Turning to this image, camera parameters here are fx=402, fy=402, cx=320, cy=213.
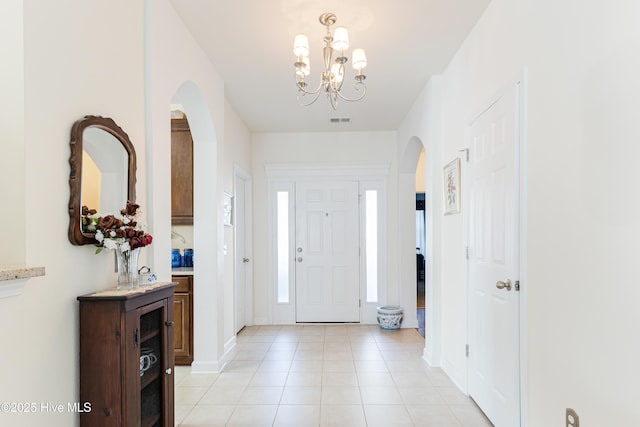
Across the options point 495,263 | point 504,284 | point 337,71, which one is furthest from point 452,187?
point 337,71

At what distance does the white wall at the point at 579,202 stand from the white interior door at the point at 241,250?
12.0ft

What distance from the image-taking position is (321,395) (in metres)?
3.19

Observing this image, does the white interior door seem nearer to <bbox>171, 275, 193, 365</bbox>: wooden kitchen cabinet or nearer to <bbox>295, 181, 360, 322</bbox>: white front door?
<bbox>295, 181, 360, 322</bbox>: white front door

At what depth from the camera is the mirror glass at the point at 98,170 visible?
1670 mm

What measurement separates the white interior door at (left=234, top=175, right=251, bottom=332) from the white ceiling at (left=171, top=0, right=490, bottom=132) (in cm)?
126

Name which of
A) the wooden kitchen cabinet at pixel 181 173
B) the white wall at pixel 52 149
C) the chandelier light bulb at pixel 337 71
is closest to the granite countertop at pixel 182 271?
the wooden kitchen cabinet at pixel 181 173

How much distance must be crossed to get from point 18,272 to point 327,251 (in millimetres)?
4794

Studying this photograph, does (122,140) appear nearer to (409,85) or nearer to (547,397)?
(547,397)

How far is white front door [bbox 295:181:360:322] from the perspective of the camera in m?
5.92

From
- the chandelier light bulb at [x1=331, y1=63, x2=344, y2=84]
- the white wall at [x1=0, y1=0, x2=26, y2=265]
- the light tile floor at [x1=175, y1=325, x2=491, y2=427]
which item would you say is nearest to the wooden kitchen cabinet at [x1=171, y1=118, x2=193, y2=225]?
the light tile floor at [x1=175, y1=325, x2=491, y2=427]

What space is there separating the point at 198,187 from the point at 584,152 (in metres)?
3.04

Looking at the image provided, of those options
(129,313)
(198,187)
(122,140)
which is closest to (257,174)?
(198,187)

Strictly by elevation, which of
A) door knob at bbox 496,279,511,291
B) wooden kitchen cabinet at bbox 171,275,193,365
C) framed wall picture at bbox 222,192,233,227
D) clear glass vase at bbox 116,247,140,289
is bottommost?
wooden kitchen cabinet at bbox 171,275,193,365

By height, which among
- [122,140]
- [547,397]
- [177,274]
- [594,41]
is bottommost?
[547,397]
